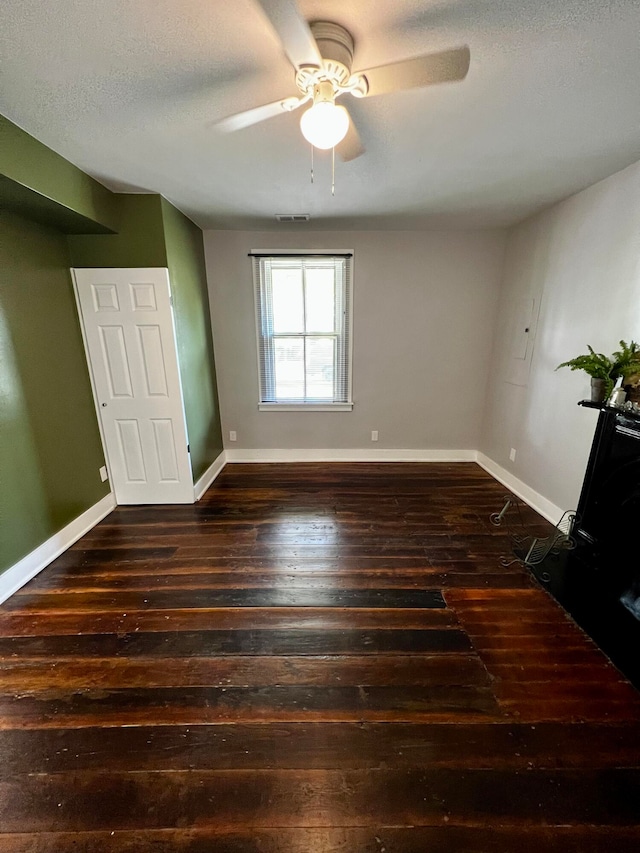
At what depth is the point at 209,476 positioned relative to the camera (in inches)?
142

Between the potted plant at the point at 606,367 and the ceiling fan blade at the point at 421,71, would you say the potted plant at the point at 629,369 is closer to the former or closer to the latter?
the potted plant at the point at 606,367

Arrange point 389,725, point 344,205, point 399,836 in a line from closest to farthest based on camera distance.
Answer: point 399,836, point 389,725, point 344,205

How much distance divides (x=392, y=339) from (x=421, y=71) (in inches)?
108

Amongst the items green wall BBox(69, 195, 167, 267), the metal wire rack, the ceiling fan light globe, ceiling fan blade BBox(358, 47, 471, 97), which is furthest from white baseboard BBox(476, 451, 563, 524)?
green wall BBox(69, 195, 167, 267)

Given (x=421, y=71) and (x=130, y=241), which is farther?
(x=130, y=241)

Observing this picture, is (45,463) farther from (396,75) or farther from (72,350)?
(396,75)

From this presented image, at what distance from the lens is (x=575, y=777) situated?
1195 mm

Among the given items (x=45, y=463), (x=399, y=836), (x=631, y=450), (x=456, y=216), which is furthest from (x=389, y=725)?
(x=456, y=216)

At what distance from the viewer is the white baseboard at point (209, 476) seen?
328cm

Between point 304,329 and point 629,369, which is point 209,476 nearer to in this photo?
point 304,329

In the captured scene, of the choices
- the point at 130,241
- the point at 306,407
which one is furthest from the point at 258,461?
the point at 130,241

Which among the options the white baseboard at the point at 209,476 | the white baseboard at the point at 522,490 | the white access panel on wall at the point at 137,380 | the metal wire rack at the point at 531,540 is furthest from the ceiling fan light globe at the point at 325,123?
the white baseboard at the point at 522,490

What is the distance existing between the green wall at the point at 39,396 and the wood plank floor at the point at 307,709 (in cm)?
42

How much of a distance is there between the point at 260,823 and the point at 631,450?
2.52m
